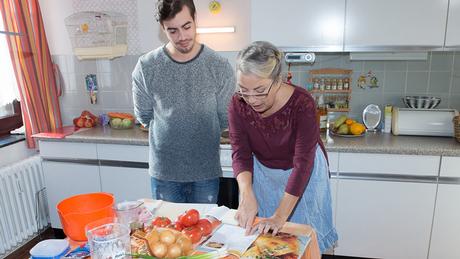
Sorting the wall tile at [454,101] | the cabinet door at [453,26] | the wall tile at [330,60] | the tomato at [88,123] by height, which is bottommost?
the tomato at [88,123]

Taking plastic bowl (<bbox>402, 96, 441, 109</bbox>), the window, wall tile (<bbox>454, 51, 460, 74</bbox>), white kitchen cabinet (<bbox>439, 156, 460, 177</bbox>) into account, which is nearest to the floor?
white kitchen cabinet (<bbox>439, 156, 460, 177</bbox>)

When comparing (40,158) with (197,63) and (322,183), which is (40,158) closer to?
(197,63)

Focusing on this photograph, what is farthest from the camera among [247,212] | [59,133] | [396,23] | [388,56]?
[59,133]

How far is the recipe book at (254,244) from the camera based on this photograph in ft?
3.31

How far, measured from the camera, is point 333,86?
2553 millimetres

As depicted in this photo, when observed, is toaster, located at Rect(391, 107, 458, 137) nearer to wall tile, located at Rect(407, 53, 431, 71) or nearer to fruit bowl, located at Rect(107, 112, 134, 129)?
wall tile, located at Rect(407, 53, 431, 71)

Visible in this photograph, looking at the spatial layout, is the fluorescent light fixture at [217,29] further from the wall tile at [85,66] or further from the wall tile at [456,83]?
the wall tile at [456,83]

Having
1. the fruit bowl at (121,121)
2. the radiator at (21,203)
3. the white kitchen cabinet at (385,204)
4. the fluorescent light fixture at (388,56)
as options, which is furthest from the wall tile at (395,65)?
the radiator at (21,203)

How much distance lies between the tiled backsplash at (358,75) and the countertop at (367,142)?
32 centimetres

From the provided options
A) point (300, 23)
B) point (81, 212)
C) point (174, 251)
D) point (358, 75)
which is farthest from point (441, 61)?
point (81, 212)

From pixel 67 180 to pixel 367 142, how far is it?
2.06 meters

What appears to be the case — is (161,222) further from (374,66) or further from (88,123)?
(374,66)

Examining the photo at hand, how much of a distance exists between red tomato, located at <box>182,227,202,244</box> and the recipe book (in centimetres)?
3

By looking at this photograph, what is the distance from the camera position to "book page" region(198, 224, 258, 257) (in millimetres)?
1035
